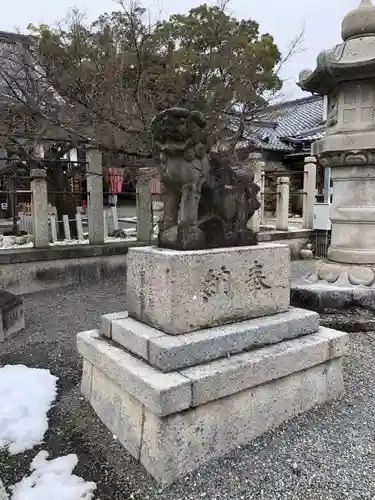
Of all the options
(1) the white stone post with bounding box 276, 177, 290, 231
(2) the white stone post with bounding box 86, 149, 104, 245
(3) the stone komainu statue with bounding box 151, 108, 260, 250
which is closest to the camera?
(3) the stone komainu statue with bounding box 151, 108, 260, 250

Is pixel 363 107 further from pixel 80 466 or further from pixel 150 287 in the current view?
pixel 80 466

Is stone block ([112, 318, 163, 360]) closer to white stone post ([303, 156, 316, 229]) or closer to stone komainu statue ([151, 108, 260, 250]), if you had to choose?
stone komainu statue ([151, 108, 260, 250])

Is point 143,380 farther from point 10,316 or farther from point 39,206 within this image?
point 39,206

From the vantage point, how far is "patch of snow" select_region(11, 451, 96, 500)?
200 centimetres

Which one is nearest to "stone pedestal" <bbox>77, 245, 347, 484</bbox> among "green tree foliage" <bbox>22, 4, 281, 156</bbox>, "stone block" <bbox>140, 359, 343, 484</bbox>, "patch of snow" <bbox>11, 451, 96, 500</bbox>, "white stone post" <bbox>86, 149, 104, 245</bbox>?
"stone block" <bbox>140, 359, 343, 484</bbox>

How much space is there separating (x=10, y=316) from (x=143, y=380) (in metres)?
2.95

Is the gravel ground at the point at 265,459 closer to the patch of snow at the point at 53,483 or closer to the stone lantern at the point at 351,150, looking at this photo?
the patch of snow at the point at 53,483

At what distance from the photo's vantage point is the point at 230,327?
2590mm

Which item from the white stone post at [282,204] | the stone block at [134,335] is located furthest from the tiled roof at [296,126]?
the stone block at [134,335]

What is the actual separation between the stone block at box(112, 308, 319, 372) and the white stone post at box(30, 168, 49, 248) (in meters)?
4.32

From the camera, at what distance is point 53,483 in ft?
6.87

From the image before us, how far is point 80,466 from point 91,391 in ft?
2.15

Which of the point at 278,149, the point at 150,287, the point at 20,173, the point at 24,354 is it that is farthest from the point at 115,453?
the point at 278,149

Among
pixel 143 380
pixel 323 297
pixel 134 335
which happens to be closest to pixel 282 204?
pixel 323 297
